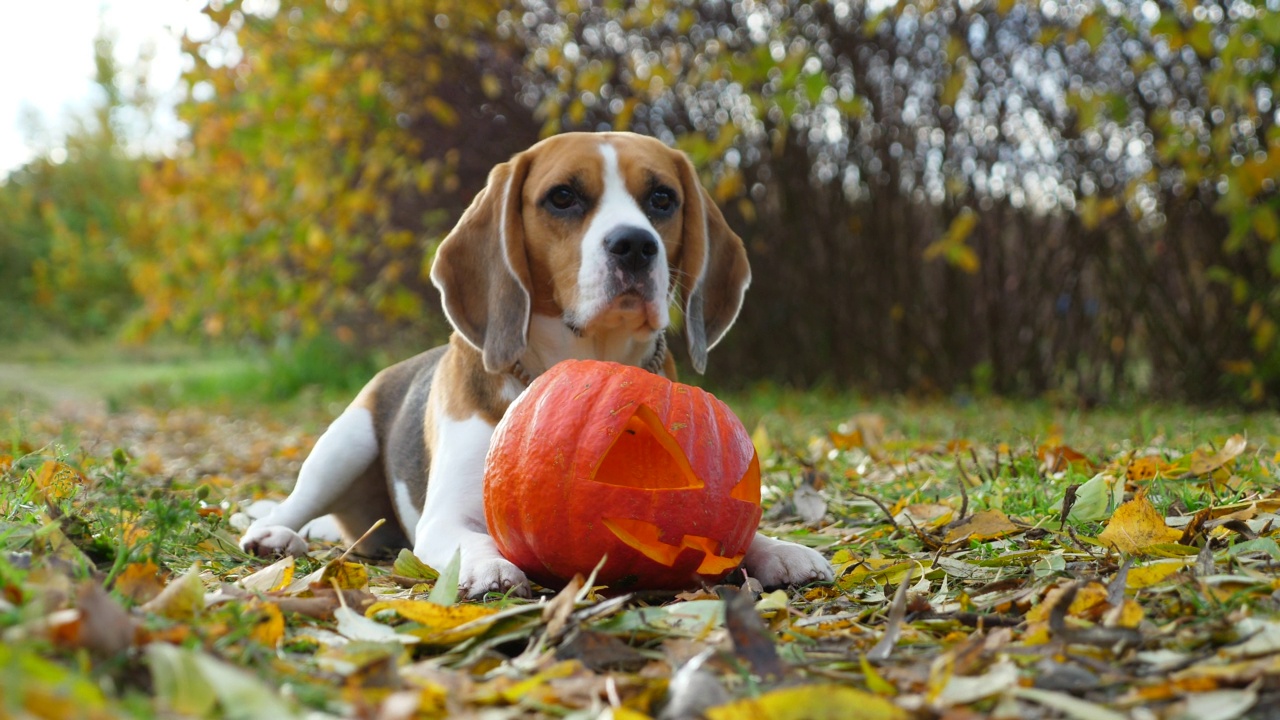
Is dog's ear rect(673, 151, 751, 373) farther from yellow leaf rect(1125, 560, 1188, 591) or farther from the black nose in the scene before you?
yellow leaf rect(1125, 560, 1188, 591)

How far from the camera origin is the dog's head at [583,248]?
3.04 meters

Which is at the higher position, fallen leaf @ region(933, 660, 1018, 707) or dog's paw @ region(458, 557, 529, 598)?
fallen leaf @ region(933, 660, 1018, 707)

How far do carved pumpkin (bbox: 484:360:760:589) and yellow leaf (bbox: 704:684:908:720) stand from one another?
2.91 feet

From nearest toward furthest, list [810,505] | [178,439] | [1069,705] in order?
[1069,705]
[810,505]
[178,439]

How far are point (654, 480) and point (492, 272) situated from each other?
1.18 metres

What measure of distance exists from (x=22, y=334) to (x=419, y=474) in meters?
28.0

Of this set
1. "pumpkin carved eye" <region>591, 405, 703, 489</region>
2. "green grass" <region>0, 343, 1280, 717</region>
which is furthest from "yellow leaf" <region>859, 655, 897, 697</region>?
"pumpkin carved eye" <region>591, 405, 703, 489</region>

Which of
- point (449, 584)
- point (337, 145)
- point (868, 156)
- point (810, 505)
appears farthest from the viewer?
point (337, 145)

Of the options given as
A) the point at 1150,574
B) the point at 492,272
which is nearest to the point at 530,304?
the point at 492,272

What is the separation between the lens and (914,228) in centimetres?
800

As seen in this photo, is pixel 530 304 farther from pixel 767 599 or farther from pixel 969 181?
pixel 969 181

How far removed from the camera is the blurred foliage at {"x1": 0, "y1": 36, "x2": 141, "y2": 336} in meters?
26.8

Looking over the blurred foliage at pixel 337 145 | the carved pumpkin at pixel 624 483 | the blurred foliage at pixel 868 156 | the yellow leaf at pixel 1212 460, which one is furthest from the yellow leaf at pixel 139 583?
the blurred foliage at pixel 337 145

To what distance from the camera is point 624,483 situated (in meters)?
2.32
